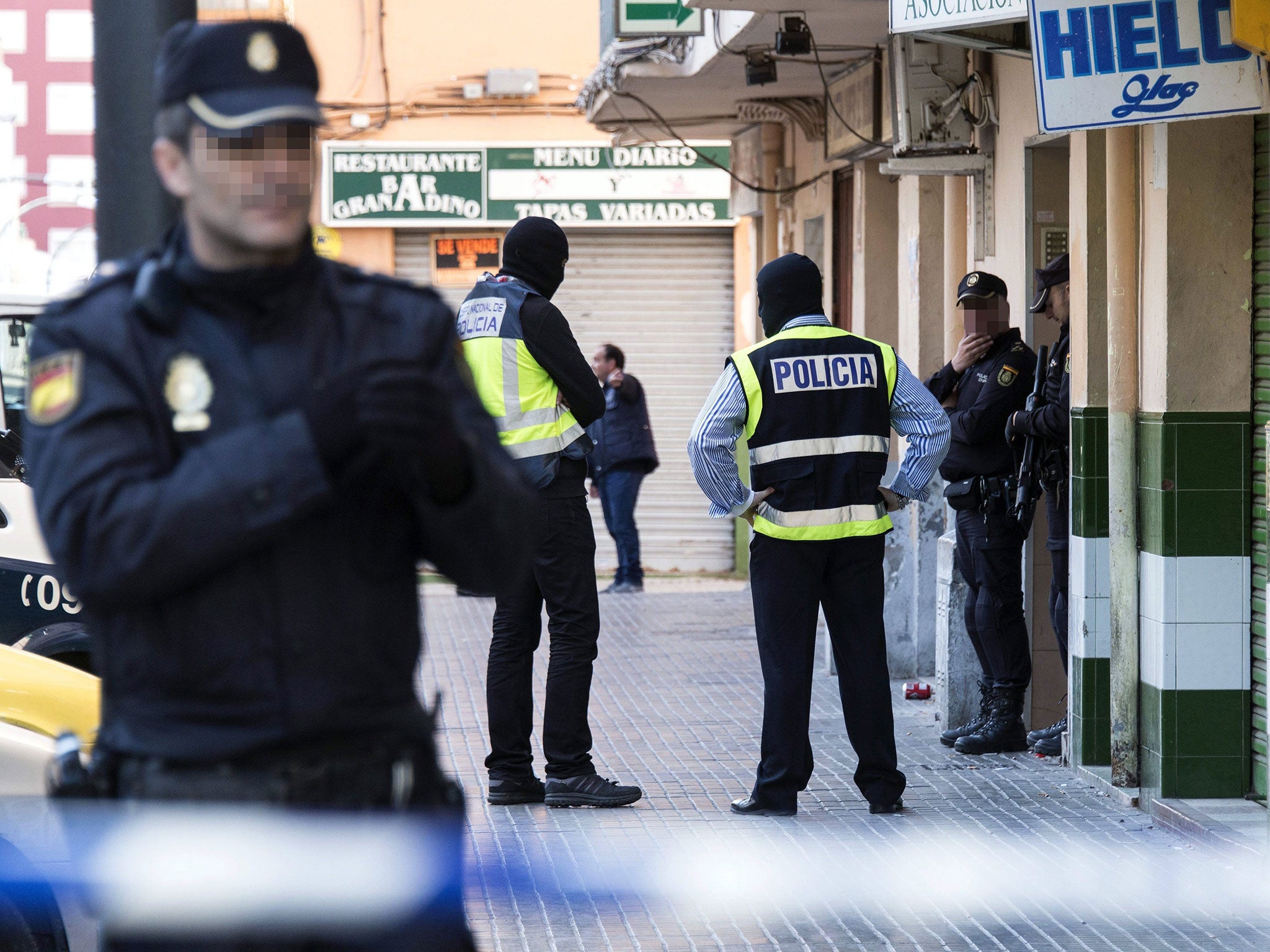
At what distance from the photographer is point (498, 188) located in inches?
706

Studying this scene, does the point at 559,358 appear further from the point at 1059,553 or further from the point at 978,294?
the point at 1059,553

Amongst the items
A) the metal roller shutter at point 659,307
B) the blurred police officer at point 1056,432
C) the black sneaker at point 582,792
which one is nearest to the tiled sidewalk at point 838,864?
the black sneaker at point 582,792

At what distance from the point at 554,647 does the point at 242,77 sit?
4664 millimetres

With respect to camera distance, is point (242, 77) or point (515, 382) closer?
point (242, 77)

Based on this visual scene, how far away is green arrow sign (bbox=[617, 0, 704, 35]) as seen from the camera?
37.4 feet

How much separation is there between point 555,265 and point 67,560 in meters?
4.62

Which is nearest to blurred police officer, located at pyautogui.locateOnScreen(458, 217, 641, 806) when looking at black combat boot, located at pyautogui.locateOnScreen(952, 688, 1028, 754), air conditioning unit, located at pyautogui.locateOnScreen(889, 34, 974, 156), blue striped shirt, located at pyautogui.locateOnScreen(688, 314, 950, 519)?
blue striped shirt, located at pyautogui.locateOnScreen(688, 314, 950, 519)

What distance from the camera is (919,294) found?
10.2 m

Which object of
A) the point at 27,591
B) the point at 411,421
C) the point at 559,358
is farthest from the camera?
the point at 27,591

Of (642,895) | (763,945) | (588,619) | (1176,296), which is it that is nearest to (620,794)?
(588,619)

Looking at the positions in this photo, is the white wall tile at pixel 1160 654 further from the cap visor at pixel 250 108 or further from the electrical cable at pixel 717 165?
the electrical cable at pixel 717 165

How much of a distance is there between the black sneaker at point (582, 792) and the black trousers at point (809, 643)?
2.04 feet

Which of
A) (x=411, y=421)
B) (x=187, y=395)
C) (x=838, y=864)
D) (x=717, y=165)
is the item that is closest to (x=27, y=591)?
(x=838, y=864)

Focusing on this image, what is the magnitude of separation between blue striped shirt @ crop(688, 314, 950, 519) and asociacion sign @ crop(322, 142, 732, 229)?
37.4 feet
